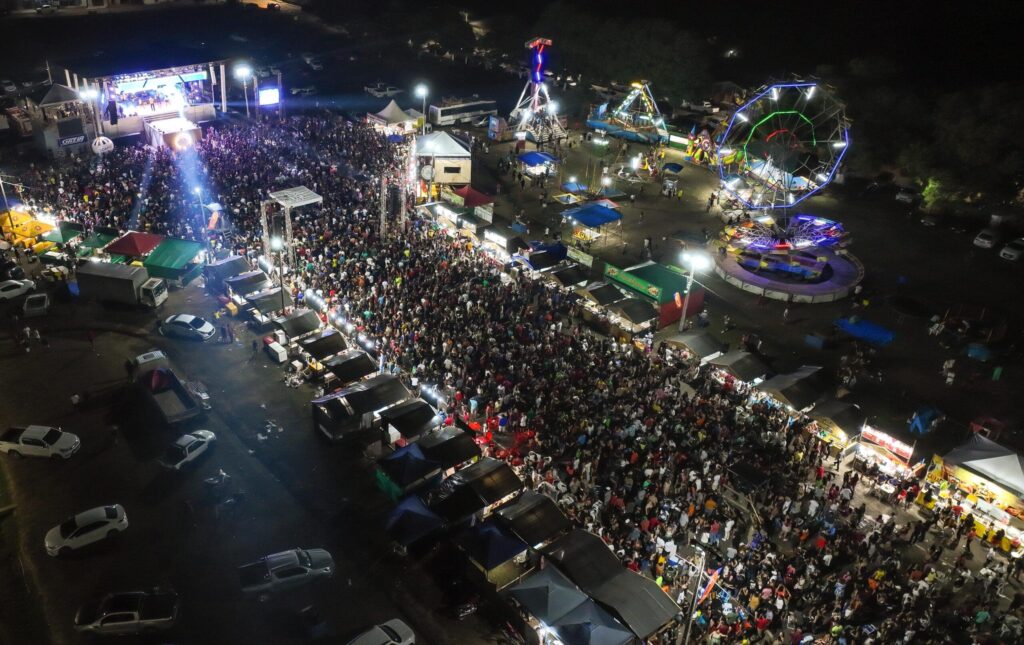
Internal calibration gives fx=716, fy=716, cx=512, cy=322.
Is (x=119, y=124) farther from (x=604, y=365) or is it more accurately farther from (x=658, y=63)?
(x=658, y=63)

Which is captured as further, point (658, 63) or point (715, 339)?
point (658, 63)

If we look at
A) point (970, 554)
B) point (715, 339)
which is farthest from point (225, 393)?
point (970, 554)

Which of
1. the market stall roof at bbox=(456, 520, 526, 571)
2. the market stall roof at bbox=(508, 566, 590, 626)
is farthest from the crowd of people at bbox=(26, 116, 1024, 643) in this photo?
the market stall roof at bbox=(456, 520, 526, 571)

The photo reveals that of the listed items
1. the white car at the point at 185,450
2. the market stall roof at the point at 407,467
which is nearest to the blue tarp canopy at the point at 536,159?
the market stall roof at the point at 407,467

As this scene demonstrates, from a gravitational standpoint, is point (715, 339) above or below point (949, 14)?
below

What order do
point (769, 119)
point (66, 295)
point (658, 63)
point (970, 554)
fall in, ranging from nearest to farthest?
point (970, 554) → point (66, 295) → point (769, 119) → point (658, 63)

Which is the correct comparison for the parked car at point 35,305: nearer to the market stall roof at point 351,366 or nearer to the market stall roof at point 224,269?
the market stall roof at point 224,269
